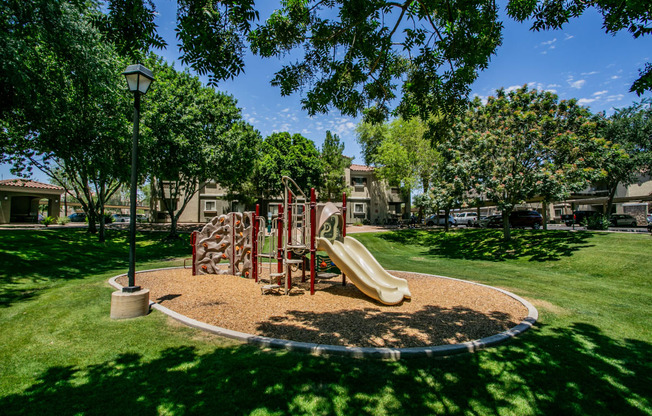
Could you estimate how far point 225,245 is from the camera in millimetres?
11359

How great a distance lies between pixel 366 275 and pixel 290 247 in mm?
2320

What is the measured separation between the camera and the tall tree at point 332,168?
39094 millimetres

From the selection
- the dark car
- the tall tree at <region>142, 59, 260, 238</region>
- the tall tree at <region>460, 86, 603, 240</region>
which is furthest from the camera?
the dark car

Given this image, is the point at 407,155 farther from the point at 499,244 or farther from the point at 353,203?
the point at 499,244

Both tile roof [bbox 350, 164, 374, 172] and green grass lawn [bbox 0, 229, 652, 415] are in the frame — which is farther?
tile roof [bbox 350, 164, 374, 172]

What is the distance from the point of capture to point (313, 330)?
5672mm

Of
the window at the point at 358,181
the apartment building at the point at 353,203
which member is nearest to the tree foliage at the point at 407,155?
the apartment building at the point at 353,203

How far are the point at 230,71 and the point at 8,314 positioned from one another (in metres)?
6.75

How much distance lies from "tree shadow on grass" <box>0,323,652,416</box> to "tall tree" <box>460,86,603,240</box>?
588 inches

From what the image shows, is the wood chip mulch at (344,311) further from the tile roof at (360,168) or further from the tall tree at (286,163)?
the tile roof at (360,168)

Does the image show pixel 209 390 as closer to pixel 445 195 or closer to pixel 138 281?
pixel 138 281

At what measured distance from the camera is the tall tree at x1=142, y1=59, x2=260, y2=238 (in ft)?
67.5

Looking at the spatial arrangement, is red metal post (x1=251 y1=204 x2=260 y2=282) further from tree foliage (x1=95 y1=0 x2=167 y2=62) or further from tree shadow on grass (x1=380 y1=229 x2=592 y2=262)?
tree shadow on grass (x1=380 y1=229 x2=592 y2=262)

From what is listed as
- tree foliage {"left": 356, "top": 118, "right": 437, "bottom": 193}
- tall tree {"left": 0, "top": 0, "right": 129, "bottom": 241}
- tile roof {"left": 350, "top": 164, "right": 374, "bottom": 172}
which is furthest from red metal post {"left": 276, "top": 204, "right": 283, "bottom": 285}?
tile roof {"left": 350, "top": 164, "right": 374, "bottom": 172}
